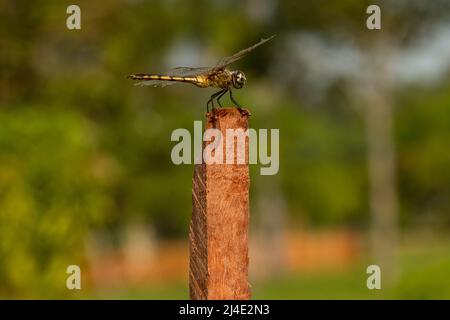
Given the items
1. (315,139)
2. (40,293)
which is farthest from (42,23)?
(315,139)

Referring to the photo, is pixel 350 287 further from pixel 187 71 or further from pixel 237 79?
pixel 237 79

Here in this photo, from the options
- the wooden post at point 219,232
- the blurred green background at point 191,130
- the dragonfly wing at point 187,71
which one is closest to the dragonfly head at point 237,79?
the dragonfly wing at point 187,71

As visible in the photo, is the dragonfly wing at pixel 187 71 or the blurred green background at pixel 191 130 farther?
the blurred green background at pixel 191 130

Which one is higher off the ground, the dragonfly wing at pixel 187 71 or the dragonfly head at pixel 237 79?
the dragonfly wing at pixel 187 71

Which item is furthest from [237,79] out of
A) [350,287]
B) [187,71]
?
[350,287]

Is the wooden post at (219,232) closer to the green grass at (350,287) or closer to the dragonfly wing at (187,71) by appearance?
the dragonfly wing at (187,71)
